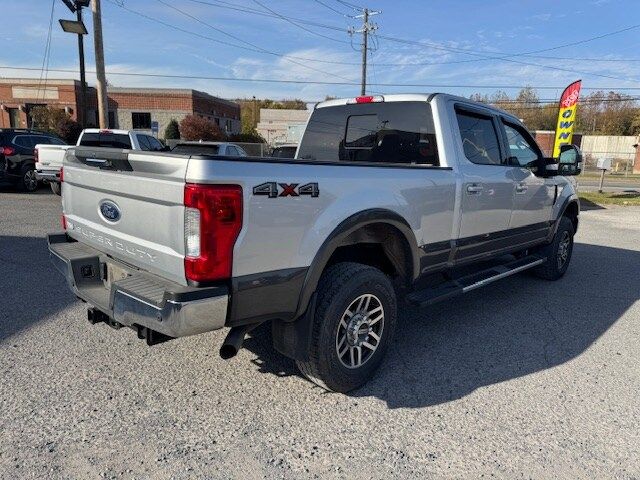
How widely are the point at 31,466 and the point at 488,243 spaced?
3937 millimetres

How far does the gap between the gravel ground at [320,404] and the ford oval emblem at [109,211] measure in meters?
1.13

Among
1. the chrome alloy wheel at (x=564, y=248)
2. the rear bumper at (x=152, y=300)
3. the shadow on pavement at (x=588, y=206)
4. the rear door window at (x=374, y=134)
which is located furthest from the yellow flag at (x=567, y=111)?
the rear bumper at (x=152, y=300)

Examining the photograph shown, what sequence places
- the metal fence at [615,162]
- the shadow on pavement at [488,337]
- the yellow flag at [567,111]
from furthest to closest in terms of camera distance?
the metal fence at [615,162]
the yellow flag at [567,111]
the shadow on pavement at [488,337]

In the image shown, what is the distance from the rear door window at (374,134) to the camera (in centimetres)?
420

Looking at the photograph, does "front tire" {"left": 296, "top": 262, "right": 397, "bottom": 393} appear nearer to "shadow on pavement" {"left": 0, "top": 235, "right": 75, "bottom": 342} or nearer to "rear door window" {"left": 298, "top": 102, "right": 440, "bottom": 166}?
"rear door window" {"left": 298, "top": 102, "right": 440, "bottom": 166}

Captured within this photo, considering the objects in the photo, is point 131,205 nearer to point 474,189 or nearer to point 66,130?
point 474,189

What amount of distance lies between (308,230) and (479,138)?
99.2 inches

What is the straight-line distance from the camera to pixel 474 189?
4.20 m

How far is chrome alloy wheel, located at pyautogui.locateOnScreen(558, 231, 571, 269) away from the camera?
6.36m

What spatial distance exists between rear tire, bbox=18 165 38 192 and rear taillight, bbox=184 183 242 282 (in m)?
13.1

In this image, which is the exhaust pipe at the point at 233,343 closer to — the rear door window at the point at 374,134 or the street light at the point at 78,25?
the rear door window at the point at 374,134

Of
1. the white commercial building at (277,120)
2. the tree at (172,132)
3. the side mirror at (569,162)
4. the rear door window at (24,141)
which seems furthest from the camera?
the white commercial building at (277,120)

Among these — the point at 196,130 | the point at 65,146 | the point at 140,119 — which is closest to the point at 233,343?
the point at 65,146

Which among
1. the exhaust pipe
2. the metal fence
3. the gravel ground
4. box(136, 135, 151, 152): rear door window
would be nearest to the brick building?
box(136, 135, 151, 152): rear door window
